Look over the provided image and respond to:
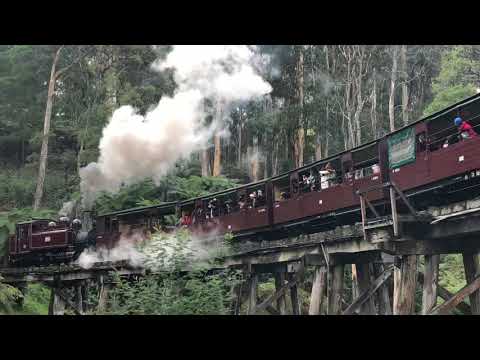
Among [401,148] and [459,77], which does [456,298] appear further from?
[459,77]

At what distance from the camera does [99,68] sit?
137ft

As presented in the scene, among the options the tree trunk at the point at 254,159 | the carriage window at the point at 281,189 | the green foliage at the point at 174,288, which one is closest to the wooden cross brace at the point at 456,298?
the green foliage at the point at 174,288

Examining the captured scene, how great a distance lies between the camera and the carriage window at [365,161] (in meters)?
15.8

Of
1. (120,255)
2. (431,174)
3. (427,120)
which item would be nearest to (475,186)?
(431,174)

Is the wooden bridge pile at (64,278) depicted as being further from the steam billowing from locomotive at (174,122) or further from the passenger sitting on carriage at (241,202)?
the steam billowing from locomotive at (174,122)

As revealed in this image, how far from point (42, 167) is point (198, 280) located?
22.4m

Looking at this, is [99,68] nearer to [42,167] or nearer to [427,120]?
[42,167]

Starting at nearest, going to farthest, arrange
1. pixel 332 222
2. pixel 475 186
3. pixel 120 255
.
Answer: pixel 475 186 → pixel 332 222 → pixel 120 255

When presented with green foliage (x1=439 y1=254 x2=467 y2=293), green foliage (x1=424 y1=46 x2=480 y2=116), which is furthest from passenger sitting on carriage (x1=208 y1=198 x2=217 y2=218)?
green foliage (x1=424 y1=46 x2=480 y2=116)

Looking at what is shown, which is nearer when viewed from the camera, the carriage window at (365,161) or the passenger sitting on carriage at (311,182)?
the carriage window at (365,161)

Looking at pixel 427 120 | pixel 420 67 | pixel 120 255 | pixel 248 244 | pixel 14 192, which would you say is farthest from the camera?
pixel 420 67

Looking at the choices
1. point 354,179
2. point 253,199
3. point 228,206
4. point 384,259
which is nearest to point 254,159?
point 228,206

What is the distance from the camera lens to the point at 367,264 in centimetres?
1672

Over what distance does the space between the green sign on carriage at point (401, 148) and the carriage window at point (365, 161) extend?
2.59 ft
